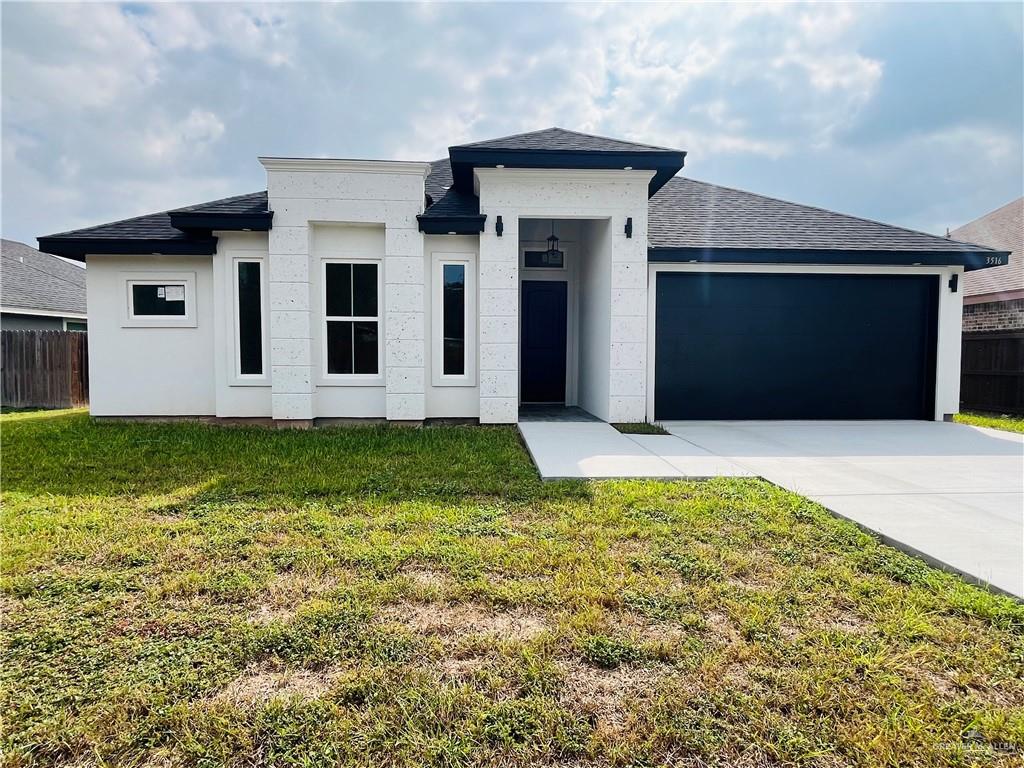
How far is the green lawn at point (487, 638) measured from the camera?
178cm

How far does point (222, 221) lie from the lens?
7.64 m

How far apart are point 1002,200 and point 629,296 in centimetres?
1814

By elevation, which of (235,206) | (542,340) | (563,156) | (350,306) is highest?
(563,156)

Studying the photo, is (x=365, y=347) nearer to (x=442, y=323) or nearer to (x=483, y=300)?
(x=442, y=323)

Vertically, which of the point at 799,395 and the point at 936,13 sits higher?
the point at 936,13

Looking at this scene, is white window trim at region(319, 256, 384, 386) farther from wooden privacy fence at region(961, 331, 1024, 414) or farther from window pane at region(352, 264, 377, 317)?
wooden privacy fence at region(961, 331, 1024, 414)

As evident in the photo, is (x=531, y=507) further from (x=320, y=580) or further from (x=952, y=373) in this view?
(x=952, y=373)

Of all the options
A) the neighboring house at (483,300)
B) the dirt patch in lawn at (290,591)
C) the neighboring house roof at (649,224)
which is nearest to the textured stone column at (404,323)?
the neighboring house at (483,300)

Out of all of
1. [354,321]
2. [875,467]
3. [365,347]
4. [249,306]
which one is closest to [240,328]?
[249,306]

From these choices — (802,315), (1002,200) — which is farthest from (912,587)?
(1002,200)

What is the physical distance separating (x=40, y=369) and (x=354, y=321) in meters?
9.12

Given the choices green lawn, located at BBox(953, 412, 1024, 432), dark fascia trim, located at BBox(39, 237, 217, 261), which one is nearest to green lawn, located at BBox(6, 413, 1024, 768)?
dark fascia trim, located at BBox(39, 237, 217, 261)

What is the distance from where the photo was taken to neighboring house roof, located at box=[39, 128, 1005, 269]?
25.2 ft

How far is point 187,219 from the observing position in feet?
24.8
